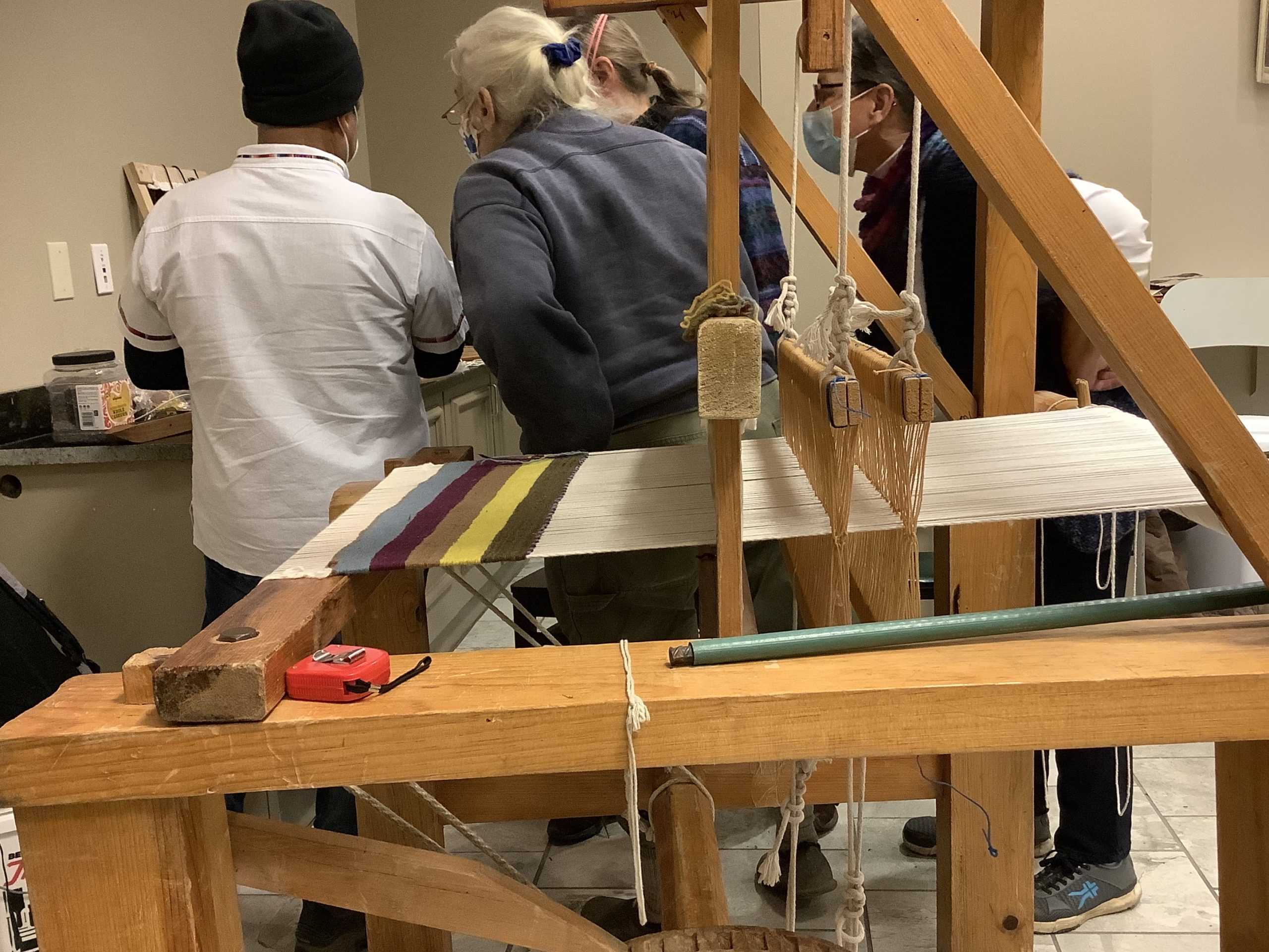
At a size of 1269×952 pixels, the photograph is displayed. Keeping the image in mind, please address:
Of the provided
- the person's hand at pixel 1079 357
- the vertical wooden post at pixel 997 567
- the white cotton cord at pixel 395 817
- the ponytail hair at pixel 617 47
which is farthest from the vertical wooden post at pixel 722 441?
the ponytail hair at pixel 617 47

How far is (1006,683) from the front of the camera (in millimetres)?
655

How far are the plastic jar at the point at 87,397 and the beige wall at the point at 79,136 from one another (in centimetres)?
16

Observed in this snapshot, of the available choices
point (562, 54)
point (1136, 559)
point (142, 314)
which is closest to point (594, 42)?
point (562, 54)

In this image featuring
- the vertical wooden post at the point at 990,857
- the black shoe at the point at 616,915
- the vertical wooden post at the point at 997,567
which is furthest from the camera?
the black shoe at the point at 616,915

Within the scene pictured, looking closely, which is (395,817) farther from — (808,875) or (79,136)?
(79,136)

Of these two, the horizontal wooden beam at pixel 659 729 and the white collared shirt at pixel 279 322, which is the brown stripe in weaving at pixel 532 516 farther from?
the white collared shirt at pixel 279 322

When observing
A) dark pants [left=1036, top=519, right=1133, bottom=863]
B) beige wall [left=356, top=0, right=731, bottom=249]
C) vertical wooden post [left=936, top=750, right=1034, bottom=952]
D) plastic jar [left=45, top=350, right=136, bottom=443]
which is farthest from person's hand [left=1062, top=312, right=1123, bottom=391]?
beige wall [left=356, top=0, right=731, bottom=249]

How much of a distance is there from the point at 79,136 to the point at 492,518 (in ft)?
6.37

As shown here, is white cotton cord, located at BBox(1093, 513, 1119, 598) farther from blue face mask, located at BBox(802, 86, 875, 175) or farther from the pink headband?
the pink headband

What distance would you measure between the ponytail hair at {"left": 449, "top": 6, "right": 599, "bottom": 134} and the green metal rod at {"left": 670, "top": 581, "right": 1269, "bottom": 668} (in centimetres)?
110

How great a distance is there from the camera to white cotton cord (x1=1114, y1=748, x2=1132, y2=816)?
155 cm

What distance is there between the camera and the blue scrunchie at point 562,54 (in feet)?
5.03

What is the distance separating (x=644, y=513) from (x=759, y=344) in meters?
0.31

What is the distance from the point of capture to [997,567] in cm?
108
